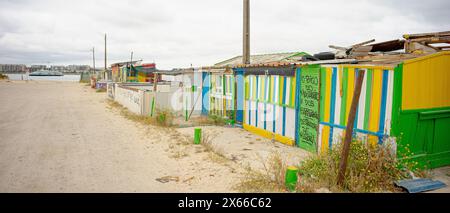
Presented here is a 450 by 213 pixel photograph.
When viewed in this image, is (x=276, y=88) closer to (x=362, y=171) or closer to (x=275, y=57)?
(x=275, y=57)

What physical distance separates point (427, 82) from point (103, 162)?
7.29 m

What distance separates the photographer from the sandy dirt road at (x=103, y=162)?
5.75 meters

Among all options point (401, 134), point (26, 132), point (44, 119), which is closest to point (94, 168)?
point (26, 132)

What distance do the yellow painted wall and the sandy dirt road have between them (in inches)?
151

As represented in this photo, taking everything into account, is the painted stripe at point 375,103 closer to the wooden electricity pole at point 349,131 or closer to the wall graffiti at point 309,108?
the wooden electricity pole at point 349,131

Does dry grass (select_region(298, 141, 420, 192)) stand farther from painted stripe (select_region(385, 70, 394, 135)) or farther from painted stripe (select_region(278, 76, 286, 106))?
painted stripe (select_region(278, 76, 286, 106))

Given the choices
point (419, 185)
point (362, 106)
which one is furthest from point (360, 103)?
point (419, 185)

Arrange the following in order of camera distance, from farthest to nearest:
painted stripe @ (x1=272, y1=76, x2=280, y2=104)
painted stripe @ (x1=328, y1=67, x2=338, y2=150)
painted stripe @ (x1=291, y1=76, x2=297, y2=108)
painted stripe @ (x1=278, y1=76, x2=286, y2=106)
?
painted stripe @ (x1=272, y1=76, x2=280, y2=104)
painted stripe @ (x1=278, y1=76, x2=286, y2=106)
painted stripe @ (x1=291, y1=76, x2=297, y2=108)
painted stripe @ (x1=328, y1=67, x2=338, y2=150)

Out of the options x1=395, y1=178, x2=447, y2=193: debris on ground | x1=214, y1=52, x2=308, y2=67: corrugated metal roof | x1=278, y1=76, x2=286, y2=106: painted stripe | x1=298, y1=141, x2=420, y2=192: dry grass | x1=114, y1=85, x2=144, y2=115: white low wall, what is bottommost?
x1=395, y1=178, x2=447, y2=193: debris on ground

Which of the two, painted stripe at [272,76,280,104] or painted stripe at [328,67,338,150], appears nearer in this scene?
painted stripe at [328,67,338,150]

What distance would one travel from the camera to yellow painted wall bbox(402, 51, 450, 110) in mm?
6168

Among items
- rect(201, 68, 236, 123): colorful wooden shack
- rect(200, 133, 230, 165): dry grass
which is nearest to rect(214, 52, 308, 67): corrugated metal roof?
rect(201, 68, 236, 123): colorful wooden shack

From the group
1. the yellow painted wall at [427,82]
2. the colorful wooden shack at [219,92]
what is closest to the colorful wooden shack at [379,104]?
the yellow painted wall at [427,82]
